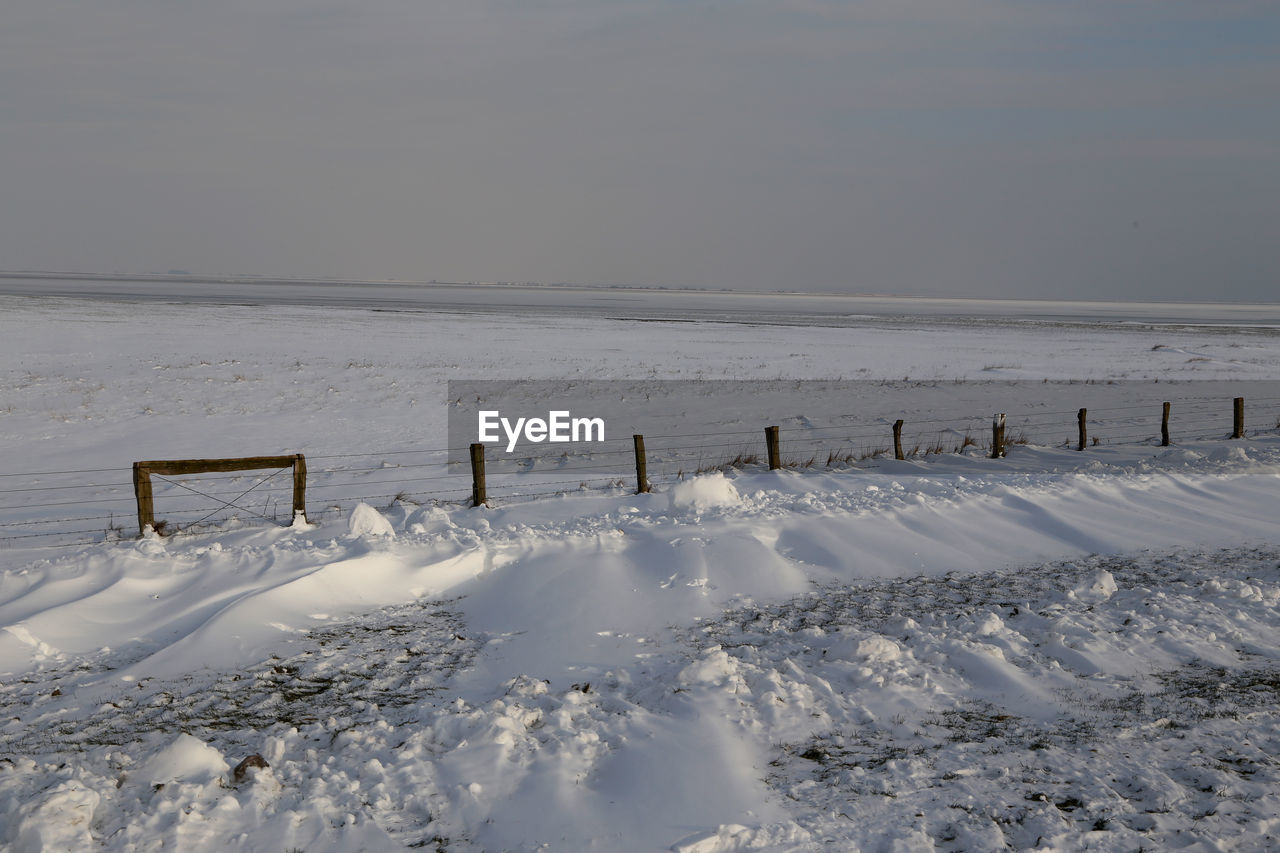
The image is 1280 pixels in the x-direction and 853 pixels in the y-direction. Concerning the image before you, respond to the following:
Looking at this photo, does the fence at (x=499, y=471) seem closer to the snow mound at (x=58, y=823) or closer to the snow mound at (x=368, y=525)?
the snow mound at (x=368, y=525)

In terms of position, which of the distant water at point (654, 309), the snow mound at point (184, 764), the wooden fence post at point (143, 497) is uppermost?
the distant water at point (654, 309)

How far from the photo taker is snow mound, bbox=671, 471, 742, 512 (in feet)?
42.4

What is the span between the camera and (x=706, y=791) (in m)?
5.61

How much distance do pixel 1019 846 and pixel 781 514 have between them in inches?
298

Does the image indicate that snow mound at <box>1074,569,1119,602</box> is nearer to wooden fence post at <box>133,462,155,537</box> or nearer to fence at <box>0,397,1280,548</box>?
fence at <box>0,397,1280,548</box>

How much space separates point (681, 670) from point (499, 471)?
1088 cm

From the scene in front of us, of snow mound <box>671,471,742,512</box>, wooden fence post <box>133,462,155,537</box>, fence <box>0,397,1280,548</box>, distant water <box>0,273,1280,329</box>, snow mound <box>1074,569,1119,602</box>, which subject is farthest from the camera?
distant water <box>0,273,1280,329</box>

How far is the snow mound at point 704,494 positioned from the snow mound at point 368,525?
414 centimetres

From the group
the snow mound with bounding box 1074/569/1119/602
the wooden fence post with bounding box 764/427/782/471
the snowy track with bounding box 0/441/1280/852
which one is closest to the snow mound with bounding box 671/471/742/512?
the snowy track with bounding box 0/441/1280/852

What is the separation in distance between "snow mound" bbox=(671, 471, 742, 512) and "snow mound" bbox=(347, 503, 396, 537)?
414cm

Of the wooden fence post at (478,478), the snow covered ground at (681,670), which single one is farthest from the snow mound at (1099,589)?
the wooden fence post at (478,478)

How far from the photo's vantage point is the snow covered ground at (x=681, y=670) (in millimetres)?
5270

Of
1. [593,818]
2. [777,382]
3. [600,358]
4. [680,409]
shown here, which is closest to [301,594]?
[593,818]

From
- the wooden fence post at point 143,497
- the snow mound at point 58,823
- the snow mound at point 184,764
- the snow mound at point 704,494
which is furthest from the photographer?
the snow mound at point 704,494
